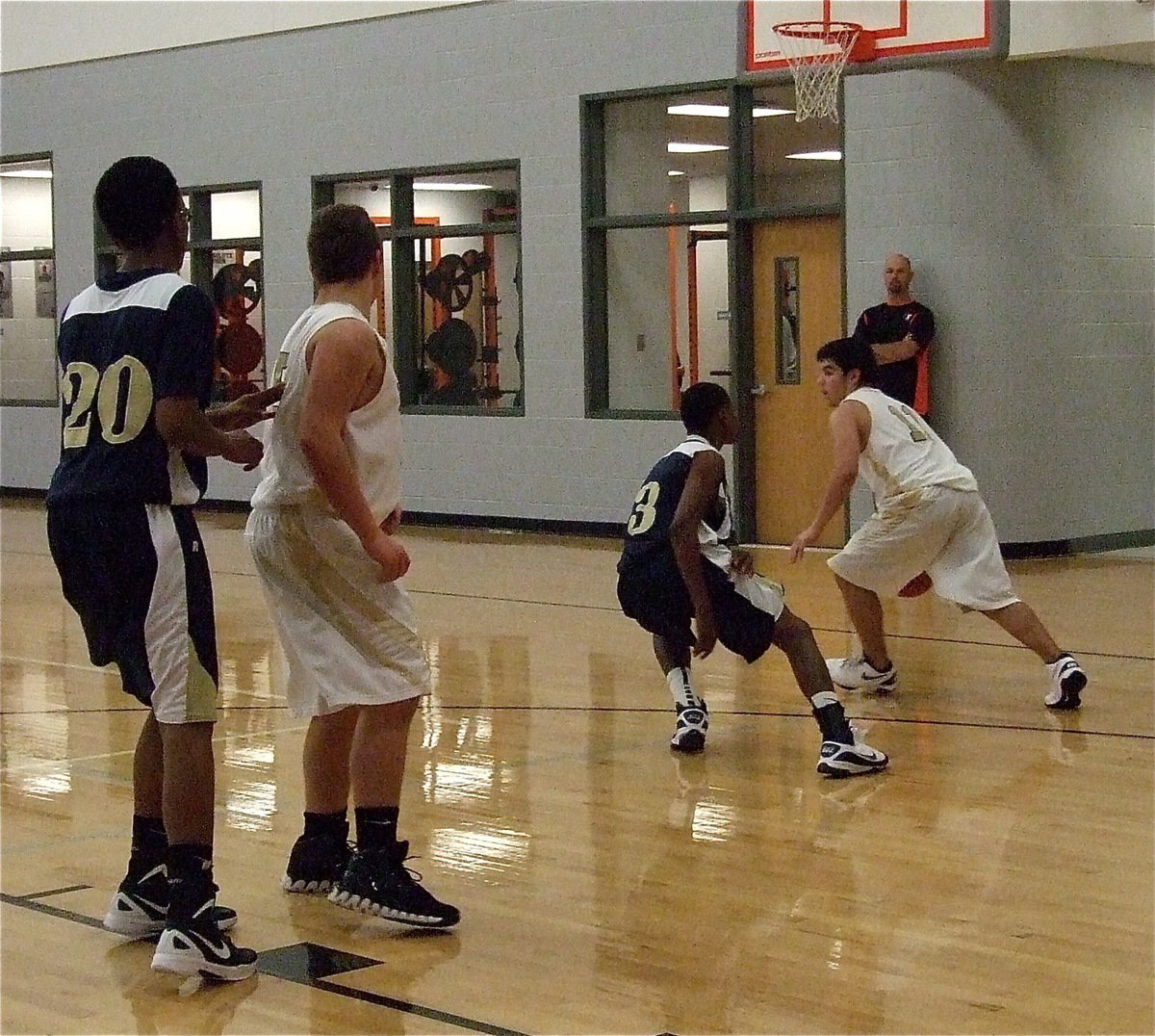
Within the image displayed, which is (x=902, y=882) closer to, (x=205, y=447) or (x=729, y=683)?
(x=205, y=447)

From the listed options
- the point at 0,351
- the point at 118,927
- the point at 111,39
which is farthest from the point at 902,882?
the point at 0,351

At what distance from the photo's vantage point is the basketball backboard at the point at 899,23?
11.2 metres

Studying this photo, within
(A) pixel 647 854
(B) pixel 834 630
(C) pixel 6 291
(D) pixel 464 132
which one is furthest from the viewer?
(C) pixel 6 291

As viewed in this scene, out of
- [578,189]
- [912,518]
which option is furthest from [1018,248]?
[912,518]

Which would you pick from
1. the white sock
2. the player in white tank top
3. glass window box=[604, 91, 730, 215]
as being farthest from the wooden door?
the player in white tank top

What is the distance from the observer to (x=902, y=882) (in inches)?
185

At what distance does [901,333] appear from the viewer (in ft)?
37.7

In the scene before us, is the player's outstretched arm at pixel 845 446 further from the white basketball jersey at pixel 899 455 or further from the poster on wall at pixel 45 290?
the poster on wall at pixel 45 290

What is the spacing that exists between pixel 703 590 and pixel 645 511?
0.52 m

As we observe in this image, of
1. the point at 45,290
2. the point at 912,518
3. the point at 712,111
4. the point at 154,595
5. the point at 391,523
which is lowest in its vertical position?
the point at 912,518

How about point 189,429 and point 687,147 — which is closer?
point 189,429

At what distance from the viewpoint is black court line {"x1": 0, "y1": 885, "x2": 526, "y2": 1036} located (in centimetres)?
372

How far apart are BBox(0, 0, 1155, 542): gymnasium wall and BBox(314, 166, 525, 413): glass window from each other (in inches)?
8.6

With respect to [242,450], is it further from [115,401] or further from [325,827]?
[325,827]
